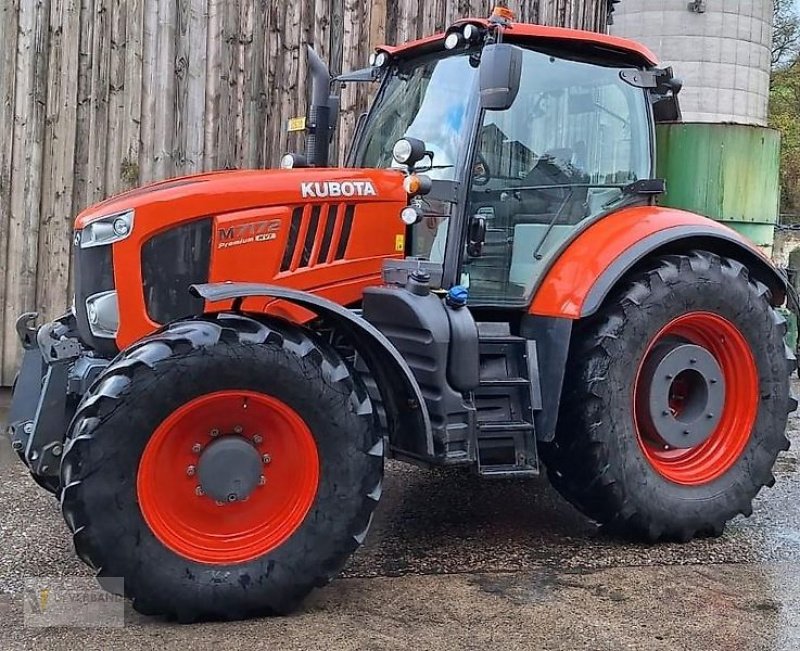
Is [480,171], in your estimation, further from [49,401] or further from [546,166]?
[49,401]

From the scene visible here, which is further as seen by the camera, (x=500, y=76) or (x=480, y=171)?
(x=480, y=171)

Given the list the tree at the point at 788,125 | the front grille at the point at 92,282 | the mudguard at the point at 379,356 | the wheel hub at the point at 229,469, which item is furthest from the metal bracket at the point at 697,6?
Result: the wheel hub at the point at 229,469

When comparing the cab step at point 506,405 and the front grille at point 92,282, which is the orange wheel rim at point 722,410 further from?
the front grille at point 92,282

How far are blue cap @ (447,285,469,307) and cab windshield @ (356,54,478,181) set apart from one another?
597 millimetres

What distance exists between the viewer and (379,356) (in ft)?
13.7

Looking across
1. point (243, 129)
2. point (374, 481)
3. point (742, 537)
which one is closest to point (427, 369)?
point (374, 481)

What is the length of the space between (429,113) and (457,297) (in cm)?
108

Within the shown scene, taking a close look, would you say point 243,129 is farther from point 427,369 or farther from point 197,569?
point 197,569

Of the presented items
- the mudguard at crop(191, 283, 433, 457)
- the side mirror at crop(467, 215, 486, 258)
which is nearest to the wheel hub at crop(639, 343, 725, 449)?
the side mirror at crop(467, 215, 486, 258)

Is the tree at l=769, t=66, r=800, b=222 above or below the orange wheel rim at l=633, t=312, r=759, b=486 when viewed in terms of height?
above

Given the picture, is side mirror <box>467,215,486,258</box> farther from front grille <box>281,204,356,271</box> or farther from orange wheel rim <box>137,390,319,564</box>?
orange wheel rim <box>137,390,319,564</box>

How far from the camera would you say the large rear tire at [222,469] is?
11.8 feet

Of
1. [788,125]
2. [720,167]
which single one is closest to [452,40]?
[720,167]

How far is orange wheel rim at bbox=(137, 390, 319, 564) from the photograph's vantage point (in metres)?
3.73
